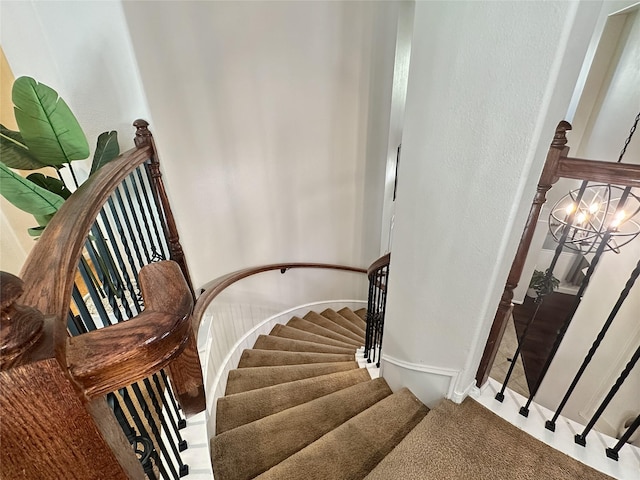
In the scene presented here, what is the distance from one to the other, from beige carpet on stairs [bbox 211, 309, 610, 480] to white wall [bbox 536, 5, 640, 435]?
6.96 feet

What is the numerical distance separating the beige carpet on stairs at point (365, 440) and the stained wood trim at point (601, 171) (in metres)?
1.13

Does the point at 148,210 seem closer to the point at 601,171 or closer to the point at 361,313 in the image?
the point at 601,171

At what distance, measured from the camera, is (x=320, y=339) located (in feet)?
11.6

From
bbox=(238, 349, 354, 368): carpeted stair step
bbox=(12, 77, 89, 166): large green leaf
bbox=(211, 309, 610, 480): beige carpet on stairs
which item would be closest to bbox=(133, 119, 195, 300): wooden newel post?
bbox=(12, 77, 89, 166): large green leaf

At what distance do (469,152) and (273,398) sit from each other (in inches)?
73.5

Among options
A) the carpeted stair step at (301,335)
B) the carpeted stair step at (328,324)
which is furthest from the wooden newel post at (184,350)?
the carpeted stair step at (328,324)

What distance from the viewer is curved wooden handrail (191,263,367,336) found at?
197cm

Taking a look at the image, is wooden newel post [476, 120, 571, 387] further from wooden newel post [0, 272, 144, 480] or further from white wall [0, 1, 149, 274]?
white wall [0, 1, 149, 274]

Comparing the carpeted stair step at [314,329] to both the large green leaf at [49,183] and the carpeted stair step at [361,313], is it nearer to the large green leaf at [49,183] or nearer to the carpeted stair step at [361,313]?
the carpeted stair step at [361,313]

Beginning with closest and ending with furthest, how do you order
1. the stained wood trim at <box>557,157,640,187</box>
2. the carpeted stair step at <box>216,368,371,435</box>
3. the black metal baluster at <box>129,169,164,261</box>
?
the stained wood trim at <box>557,157,640,187</box> < the black metal baluster at <box>129,169,164,261</box> < the carpeted stair step at <box>216,368,371,435</box>

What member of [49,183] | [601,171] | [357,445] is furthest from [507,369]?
[49,183]

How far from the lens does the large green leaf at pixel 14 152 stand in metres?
1.47

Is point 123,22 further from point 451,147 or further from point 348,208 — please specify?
point 348,208

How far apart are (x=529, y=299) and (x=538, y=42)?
24.9 ft
